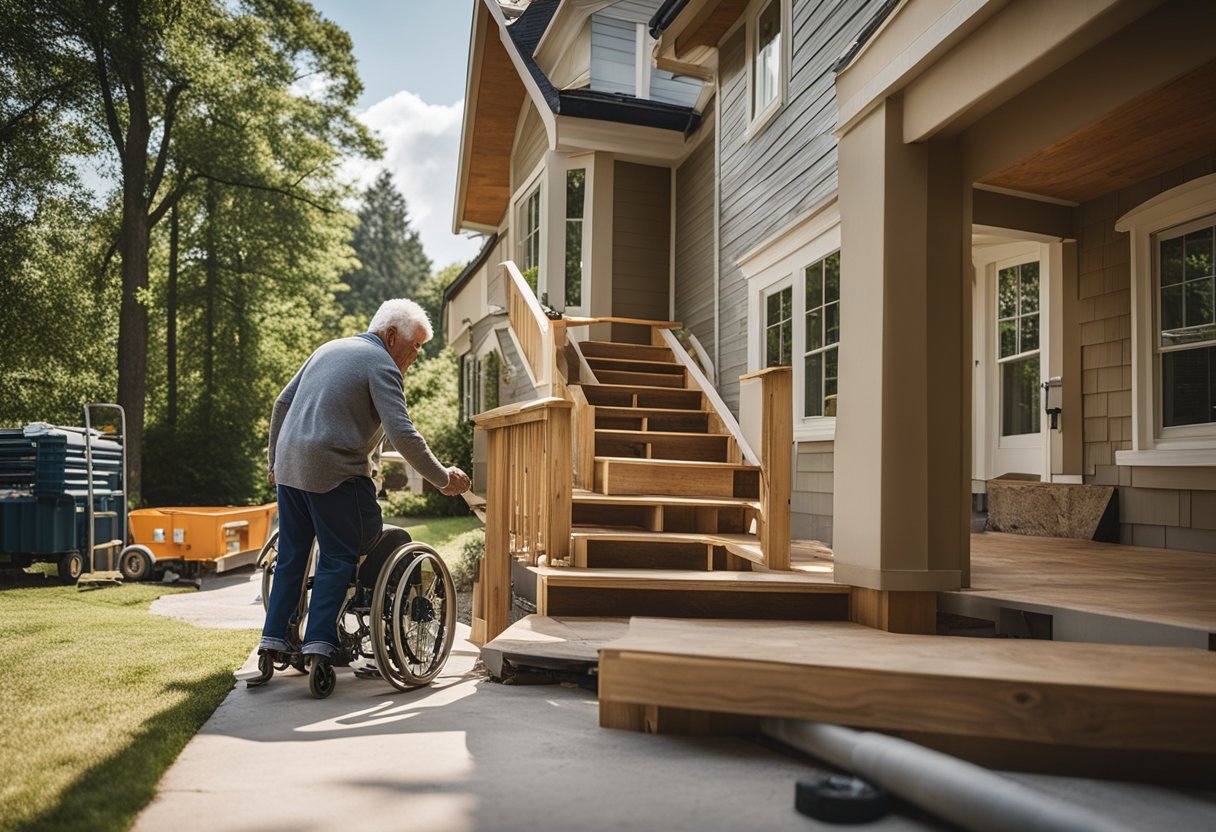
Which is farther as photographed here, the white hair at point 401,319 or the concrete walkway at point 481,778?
the white hair at point 401,319

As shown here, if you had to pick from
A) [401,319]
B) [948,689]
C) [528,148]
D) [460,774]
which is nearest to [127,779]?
[460,774]

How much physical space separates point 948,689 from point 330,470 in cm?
241

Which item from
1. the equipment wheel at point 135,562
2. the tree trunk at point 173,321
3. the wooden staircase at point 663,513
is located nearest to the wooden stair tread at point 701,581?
the wooden staircase at point 663,513

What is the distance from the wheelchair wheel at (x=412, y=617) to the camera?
12.1 ft

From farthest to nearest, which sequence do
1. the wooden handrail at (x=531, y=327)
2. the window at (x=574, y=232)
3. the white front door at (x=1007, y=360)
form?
the window at (x=574, y=232) < the wooden handrail at (x=531, y=327) < the white front door at (x=1007, y=360)

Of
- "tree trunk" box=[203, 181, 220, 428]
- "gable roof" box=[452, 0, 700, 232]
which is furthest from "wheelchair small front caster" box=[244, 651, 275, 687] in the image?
"tree trunk" box=[203, 181, 220, 428]

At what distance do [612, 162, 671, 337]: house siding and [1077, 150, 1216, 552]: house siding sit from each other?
5.44 m

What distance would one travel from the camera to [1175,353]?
5719 millimetres

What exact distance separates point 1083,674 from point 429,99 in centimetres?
11976

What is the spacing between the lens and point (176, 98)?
698 inches

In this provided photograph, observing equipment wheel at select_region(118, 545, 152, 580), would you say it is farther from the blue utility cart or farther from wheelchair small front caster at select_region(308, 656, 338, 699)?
wheelchair small front caster at select_region(308, 656, 338, 699)

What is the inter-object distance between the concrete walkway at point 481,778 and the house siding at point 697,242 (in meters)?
6.98

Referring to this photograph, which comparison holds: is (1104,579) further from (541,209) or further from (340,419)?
(541,209)

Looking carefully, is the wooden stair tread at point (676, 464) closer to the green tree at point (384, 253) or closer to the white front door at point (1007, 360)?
the white front door at point (1007, 360)
